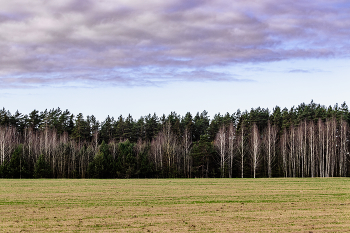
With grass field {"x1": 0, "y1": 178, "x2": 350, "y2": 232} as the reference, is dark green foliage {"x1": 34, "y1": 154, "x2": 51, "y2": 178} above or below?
below

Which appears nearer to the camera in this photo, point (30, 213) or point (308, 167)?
point (30, 213)

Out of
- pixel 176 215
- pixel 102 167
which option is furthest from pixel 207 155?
pixel 176 215

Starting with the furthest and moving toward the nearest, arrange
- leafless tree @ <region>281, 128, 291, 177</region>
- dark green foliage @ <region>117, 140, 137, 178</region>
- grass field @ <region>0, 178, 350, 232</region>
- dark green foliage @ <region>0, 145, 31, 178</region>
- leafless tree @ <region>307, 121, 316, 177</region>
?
leafless tree @ <region>281, 128, 291, 177</region>, leafless tree @ <region>307, 121, 316, 177</region>, dark green foliage @ <region>117, 140, 137, 178</region>, dark green foliage @ <region>0, 145, 31, 178</region>, grass field @ <region>0, 178, 350, 232</region>

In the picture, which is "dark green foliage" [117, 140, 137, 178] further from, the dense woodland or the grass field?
the grass field

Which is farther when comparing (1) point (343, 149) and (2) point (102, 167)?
(1) point (343, 149)

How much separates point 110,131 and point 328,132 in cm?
6949

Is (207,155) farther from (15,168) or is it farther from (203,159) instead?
(15,168)

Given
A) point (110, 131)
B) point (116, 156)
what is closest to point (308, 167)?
point (116, 156)

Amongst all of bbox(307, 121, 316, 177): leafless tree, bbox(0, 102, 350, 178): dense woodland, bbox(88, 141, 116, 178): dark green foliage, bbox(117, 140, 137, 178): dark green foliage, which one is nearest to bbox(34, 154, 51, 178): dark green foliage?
bbox(0, 102, 350, 178): dense woodland

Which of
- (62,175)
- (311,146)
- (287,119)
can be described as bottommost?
(62,175)

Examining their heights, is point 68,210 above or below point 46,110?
below

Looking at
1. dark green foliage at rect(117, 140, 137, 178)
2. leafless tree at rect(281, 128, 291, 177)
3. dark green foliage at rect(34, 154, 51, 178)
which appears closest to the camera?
dark green foliage at rect(34, 154, 51, 178)

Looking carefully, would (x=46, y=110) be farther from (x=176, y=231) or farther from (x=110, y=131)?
(x=176, y=231)

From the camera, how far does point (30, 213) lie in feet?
70.4
